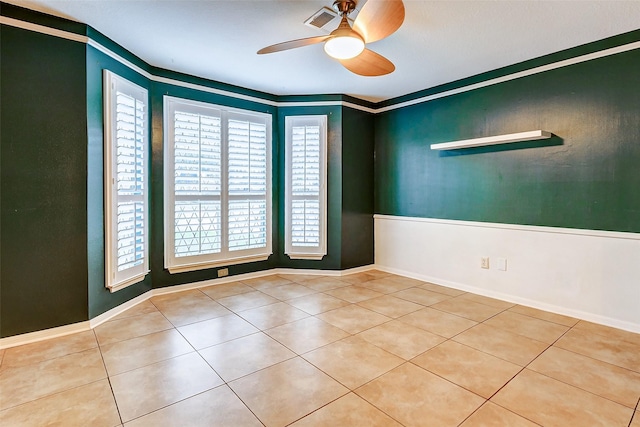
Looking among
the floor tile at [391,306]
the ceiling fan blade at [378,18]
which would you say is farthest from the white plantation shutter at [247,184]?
the ceiling fan blade at [378,18]

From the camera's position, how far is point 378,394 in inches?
74.3

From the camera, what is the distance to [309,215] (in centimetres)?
458

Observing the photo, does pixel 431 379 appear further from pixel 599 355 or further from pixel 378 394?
pixel 599 355

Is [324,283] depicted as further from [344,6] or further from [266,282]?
[344,6]

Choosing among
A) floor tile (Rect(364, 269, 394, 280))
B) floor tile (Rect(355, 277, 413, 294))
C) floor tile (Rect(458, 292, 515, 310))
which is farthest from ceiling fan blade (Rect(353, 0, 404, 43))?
floor tile (Rect(364, 269, 394, 280))

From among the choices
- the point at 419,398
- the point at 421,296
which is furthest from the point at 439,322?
the point at 419,398

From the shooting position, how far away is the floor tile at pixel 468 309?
3121 millimetres

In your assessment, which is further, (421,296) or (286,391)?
(421,296)

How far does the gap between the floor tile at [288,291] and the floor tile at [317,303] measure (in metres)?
0.12

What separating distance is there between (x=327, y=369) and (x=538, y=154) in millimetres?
2976

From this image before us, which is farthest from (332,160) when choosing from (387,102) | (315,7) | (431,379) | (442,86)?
(431,379)

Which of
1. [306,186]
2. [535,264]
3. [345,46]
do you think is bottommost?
[535,264]

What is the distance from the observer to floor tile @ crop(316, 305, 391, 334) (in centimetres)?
285

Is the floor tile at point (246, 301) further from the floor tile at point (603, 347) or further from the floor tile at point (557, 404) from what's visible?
the floor tile at point (603, 347)
